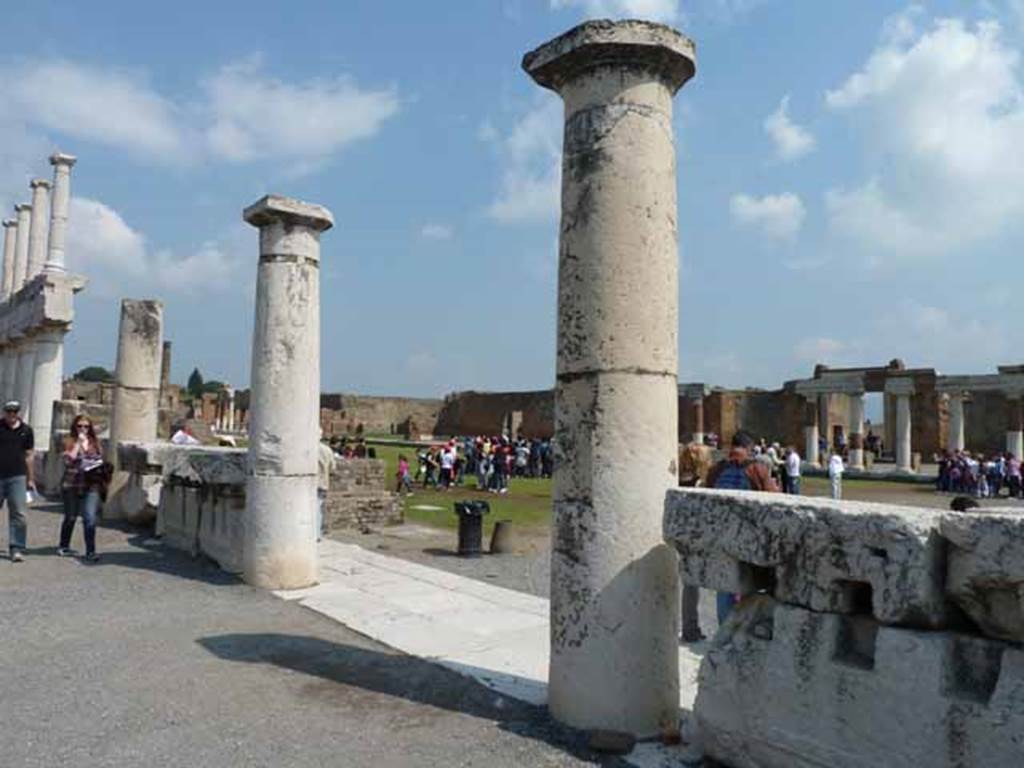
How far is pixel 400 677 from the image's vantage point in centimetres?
512

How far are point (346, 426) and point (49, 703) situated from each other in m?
45.8

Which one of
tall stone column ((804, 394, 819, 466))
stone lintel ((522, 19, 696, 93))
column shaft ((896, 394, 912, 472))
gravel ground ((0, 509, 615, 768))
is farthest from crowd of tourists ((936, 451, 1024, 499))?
stone lintel ((522, 19, 696, 93))

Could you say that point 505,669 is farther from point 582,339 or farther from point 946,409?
point 946,409

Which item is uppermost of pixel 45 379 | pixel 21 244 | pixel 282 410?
pixel 21 244

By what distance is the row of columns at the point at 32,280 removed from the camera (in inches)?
685

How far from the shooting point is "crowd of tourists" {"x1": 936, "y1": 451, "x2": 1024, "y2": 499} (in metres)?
24.8

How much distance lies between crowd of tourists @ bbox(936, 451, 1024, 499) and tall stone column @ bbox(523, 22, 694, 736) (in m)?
24.1

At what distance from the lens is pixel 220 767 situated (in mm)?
3715

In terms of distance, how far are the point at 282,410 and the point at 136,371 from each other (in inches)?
252

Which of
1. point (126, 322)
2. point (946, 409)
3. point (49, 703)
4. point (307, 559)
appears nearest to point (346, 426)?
point (946, 409)

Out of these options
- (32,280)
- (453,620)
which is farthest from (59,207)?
(453,620)

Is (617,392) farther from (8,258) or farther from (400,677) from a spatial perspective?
(8,258)

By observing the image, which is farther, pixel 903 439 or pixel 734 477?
pixel 903 439

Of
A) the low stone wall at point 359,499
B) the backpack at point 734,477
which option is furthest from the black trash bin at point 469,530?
the backpack at point 734,477
